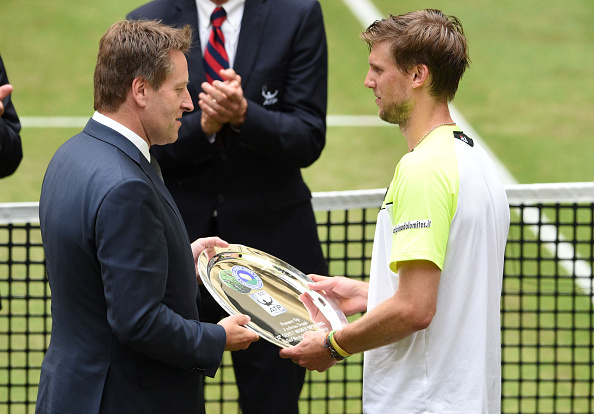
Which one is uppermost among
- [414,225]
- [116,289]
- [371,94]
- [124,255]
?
[371,94]

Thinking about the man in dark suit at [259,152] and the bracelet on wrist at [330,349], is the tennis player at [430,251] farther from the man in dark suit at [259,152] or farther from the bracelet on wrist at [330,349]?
the man in dark suit at [259,152]

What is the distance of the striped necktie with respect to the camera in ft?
14.3

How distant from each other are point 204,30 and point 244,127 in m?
0.52

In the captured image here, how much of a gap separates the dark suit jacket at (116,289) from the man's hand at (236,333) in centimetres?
5

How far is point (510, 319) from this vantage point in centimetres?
721

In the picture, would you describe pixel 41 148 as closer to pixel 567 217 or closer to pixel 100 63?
pixel 567 217

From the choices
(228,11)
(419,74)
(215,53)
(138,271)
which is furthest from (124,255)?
(228,11)

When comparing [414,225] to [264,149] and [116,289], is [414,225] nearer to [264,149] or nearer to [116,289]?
[116,289]

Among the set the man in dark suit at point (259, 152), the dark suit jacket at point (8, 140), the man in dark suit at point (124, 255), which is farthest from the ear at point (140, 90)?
the dark suit jacket at point (8, 140)

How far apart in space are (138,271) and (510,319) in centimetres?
477

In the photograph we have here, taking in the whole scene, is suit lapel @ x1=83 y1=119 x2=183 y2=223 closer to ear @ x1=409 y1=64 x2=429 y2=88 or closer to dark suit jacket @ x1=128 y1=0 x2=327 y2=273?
ear @ x1=409 y1=64 x2=429 y2=88

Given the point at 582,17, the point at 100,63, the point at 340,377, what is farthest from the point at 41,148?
the point at 582,17

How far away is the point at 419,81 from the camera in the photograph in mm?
3209

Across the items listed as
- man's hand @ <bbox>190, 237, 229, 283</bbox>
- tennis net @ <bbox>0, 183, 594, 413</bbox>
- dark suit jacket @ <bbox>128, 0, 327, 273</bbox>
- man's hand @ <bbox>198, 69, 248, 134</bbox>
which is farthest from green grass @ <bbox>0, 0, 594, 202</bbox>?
man's hand @ <bbox>190, 237, 229, 283</bbox>
